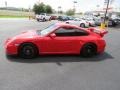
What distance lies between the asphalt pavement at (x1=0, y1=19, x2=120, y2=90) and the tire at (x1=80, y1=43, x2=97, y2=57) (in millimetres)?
242

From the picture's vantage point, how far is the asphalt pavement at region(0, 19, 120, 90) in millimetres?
5477

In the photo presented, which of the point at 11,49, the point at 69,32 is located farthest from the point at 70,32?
the point at 11,49

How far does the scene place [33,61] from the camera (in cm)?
773

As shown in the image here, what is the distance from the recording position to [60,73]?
6.51 metres

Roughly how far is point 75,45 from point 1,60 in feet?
9.55

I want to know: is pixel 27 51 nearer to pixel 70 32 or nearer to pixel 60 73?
pixel 70 32

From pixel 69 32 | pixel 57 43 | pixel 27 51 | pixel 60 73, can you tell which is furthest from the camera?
pixel 69 32

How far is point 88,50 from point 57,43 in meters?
1.42

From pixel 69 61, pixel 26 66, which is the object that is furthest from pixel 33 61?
pixel 69 61

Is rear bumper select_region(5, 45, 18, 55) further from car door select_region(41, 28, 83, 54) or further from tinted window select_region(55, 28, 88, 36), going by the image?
tinted window select_region(55, 28, 88, 36)

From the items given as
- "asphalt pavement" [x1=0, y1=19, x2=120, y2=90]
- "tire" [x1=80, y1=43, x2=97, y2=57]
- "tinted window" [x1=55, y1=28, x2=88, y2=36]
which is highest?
"tinted window" [x1=55, y1=28, x2=88, y2=36]

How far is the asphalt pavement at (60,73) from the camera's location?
5.48 m

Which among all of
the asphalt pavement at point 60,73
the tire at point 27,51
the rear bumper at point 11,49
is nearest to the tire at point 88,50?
the asphalt pavement at point 60,73

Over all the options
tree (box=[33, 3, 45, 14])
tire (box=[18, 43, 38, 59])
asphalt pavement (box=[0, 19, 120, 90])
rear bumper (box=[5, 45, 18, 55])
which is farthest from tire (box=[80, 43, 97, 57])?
tree (box=[33, 3, 45, 14])
